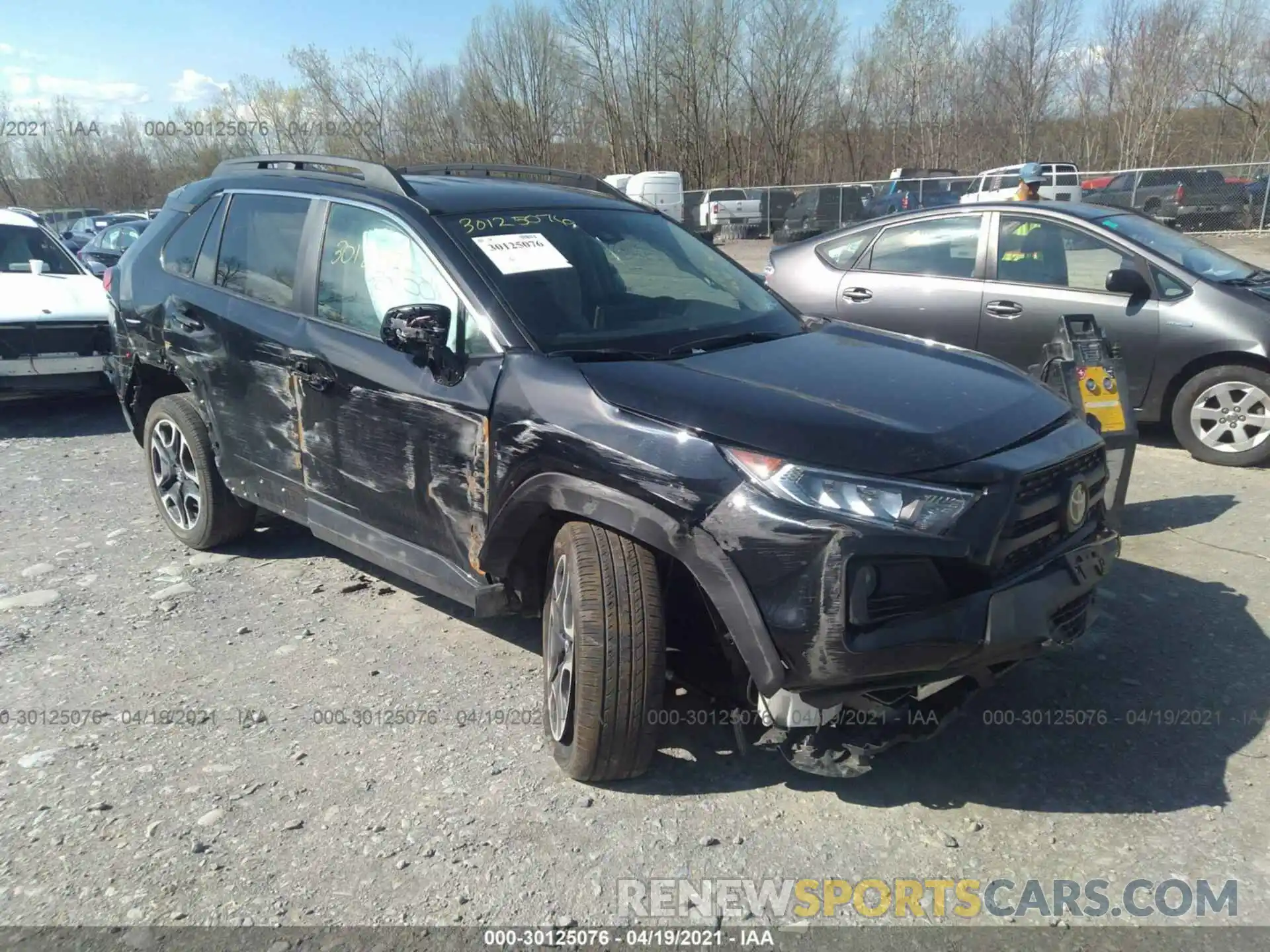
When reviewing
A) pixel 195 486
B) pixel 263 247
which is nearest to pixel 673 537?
pixel 263 247

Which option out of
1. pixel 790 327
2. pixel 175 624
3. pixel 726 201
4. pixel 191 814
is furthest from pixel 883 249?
pixel 726 201

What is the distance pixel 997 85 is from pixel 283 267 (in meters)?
42.4

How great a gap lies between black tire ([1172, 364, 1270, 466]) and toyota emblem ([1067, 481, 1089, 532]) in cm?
389

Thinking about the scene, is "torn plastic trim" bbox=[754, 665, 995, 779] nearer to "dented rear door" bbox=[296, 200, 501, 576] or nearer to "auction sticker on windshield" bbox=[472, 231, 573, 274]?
"dented rear door" bbox=[296, 200, 501, 576]

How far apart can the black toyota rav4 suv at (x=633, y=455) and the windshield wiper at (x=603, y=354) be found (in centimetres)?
1

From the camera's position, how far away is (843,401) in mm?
2926

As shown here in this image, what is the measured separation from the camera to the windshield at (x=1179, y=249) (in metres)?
6.42

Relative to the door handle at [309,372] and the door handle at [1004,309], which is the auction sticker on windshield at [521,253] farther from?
the door handle at [1004,309]

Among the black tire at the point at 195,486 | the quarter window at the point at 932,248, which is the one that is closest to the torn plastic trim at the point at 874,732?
the black tire at the point at 195,486

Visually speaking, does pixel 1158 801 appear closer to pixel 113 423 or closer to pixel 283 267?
pixel 283 267

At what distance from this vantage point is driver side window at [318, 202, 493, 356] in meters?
3.49

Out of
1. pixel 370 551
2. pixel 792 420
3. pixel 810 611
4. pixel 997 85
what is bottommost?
pixel 370 551

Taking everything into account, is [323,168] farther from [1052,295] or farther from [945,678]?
[1052,295]

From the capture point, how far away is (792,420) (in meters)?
2.75
